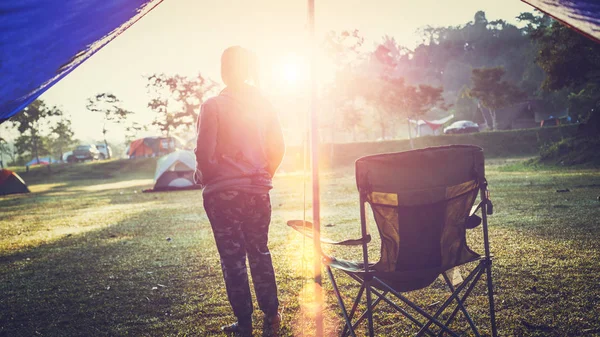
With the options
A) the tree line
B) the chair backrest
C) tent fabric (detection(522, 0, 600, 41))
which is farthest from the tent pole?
Answer: the tree line

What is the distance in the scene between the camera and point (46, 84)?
3.03 meters

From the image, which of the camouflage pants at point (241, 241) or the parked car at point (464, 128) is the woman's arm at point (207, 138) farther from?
the parked car at point (464, 128)

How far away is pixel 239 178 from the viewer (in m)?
2.44

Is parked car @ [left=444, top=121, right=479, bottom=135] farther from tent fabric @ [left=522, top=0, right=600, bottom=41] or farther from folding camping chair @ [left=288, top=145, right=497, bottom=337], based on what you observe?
folding camping chair @ [left=288, top=145, right=497, bottom=337]

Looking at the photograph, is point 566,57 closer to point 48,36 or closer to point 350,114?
point 48,36

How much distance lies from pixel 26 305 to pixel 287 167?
2377 cm

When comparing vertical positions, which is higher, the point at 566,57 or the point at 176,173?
the point at 566,57

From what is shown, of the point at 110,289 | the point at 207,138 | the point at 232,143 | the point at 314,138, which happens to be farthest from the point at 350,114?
the point at 207,138

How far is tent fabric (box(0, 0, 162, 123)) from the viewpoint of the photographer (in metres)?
2.25

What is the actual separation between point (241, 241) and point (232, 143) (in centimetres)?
65

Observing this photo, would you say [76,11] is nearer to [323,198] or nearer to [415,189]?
[415,189]

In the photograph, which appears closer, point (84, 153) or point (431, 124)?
point (84, 153)

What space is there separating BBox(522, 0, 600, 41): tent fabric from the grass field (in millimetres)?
1874

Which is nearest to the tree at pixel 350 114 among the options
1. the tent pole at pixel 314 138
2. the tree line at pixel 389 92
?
the tree line at pixel 389 92
